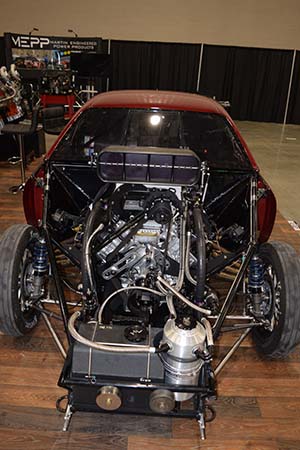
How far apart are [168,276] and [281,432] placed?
93 centimetres

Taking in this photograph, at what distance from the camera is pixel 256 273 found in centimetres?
227

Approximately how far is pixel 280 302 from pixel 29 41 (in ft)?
32.9

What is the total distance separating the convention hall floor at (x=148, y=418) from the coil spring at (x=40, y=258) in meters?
0.49

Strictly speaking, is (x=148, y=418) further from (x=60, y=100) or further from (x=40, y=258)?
(x=60, y=100)

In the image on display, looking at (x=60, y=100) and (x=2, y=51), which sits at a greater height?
(x=2, y=51)


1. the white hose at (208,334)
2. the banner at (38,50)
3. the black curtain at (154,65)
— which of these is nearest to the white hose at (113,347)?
the white hose at (208,334)

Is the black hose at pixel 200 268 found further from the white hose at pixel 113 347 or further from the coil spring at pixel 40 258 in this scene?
the coil spring at pixel 40 258

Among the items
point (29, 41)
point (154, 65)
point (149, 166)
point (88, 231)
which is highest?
point (29, 41)

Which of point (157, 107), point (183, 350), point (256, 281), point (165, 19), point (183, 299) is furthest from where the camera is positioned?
point (165, 19)

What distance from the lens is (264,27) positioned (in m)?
11.8

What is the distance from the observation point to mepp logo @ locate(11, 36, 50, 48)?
9969mm

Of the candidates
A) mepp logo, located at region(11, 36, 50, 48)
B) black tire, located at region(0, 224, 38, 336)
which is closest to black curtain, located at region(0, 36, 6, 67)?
mepp logo, located at region(11, 36, 50, 48)

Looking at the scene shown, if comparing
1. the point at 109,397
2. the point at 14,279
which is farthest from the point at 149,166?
the point at 109,397

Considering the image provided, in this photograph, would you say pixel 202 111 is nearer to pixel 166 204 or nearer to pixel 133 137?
pixel 133 137
